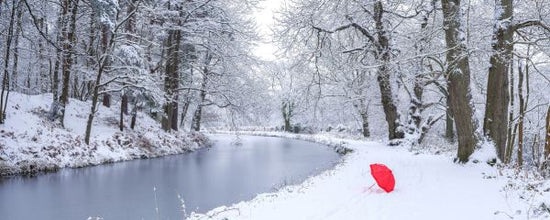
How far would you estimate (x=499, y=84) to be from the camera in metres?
10.5

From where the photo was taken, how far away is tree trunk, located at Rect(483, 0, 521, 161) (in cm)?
1031

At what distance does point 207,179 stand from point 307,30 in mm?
6540

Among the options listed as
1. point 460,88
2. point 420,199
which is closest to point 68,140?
point 420,199

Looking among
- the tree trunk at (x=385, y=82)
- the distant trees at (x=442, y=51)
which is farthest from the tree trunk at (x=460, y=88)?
the tree trunk at (x=385, y=82)

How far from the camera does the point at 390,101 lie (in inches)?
795

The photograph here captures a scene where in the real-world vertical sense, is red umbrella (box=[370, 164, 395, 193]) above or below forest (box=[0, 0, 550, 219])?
below

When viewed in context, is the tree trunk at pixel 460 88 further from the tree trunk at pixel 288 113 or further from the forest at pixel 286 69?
the tree trunk at pixel 288 113

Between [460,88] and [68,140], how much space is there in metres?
13.4

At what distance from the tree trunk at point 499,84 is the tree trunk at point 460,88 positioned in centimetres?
43

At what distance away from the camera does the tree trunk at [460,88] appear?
10914 millimetres

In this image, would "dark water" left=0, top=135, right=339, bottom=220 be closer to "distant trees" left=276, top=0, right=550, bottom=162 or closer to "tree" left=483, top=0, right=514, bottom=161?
"distant trees" left=276, top=0, right=550, bottom=162

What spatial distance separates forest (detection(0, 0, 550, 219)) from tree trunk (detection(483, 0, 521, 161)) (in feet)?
0.11

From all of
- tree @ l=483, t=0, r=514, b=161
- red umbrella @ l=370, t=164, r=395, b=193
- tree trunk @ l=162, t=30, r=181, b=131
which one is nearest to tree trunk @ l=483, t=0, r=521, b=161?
tree @ l=483, t=0, r=514, b=161

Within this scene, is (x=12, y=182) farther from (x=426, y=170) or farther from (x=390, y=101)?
(x=390, y=101)
